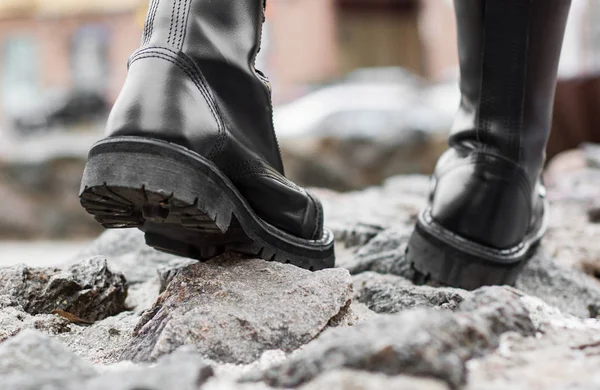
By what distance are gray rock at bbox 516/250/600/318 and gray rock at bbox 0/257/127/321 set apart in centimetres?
69

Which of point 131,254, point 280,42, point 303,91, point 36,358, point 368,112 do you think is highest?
point 36,358

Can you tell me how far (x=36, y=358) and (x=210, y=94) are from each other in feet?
1.27

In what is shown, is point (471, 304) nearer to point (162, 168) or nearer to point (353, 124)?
point (162, 168)

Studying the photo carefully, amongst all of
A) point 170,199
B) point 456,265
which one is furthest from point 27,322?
point 456,265

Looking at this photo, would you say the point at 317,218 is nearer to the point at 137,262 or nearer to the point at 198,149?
the point at 198,149

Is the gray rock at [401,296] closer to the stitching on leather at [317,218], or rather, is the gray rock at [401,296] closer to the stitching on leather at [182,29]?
the stitching on leather at [317,218]

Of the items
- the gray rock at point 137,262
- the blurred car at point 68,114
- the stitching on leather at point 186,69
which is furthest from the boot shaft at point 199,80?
the blurred car at point 68,114

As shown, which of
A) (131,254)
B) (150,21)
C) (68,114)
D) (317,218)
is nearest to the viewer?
(150,21)

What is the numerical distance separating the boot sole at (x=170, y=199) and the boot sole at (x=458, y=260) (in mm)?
263

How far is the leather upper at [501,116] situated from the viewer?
1.00 m

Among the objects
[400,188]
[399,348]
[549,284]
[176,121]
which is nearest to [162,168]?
[176,121]

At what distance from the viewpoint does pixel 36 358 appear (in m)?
0.59

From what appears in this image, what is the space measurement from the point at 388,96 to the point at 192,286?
5.59 metres

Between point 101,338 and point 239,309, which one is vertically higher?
point 239,309
